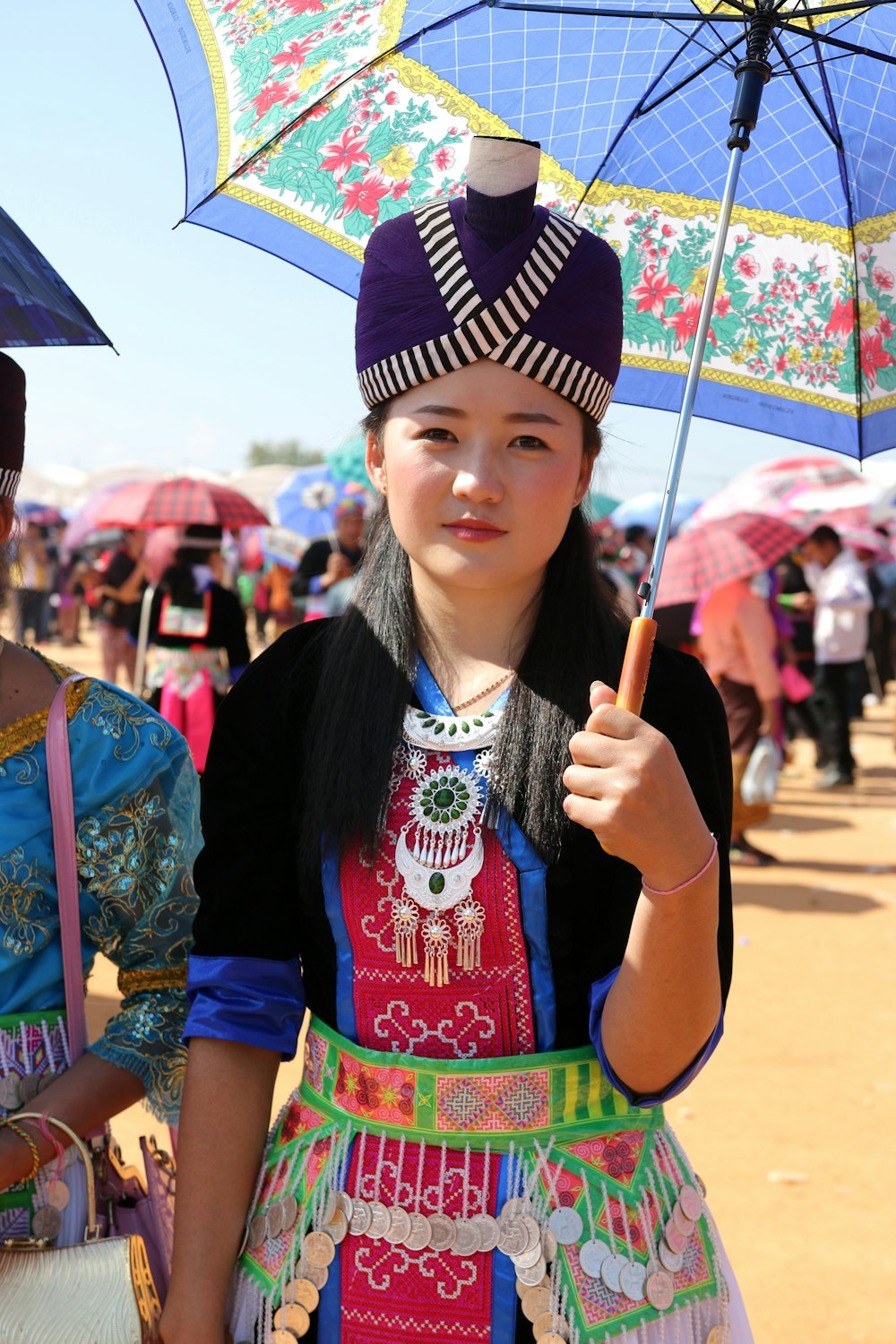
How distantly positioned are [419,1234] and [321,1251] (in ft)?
0.40

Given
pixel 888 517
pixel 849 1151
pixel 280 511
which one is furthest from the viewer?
pixel 888 517

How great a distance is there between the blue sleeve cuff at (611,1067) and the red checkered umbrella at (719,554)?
7.05 meters

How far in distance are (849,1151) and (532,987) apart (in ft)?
12.0

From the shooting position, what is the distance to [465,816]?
5.36 ft

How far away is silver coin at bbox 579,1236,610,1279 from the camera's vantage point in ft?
5.05

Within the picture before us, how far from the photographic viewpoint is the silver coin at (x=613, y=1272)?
1.54 m

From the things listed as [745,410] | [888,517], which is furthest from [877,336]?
[888,517]

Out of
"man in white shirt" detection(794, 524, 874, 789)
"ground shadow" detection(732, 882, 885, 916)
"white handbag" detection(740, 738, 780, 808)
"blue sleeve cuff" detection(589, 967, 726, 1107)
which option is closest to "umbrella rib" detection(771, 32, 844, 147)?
"blue sleeve cuff" detection(589, 967, 726, 1107)

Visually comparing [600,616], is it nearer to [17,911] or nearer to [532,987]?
[532,987]

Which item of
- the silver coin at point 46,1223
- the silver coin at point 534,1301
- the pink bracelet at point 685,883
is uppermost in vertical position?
the pink bracelet at point 685,883

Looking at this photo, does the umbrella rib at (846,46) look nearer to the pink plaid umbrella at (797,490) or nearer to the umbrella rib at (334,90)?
the umbrella rib at (334,90)

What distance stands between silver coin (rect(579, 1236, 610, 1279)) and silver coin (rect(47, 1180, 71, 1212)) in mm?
724

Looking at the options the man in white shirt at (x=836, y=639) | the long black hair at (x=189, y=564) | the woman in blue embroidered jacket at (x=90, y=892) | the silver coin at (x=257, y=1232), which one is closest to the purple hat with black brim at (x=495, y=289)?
the woman in blue embroidered jacket at (x=90, y=892)

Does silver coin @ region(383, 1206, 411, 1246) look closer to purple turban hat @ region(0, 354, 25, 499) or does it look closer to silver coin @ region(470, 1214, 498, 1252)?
silver coin @ region(470, 1214, 498, 1252)
